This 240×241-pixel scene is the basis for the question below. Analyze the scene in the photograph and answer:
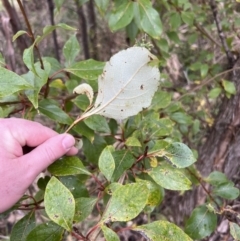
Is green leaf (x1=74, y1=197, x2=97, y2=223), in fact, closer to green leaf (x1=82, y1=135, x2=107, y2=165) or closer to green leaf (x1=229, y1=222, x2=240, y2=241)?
green leaf (x1=82, y1=135, x2=107, y2=165)

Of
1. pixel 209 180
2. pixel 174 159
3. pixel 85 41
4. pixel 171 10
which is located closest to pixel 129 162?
pixel 174 159

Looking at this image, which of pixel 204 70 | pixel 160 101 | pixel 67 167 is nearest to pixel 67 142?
pixel 67 167

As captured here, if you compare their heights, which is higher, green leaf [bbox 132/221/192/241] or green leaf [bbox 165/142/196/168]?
green leaf [bbox 165/142/196/168]

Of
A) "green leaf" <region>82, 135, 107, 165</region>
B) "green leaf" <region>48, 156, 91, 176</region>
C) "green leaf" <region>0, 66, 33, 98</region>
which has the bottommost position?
"green leaf" <region>82, 135, 107, 165</region>

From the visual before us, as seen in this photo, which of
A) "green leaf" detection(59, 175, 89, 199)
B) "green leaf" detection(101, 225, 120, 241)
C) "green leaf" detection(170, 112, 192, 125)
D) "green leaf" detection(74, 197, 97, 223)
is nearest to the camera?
"green leaf" detection(101, 225, 120, 241)

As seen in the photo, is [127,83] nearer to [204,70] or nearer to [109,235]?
[109,235]

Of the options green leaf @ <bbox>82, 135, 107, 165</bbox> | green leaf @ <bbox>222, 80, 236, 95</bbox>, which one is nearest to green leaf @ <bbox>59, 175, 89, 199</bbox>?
green leaf @ <bbox>82, 135, 107, 165</bbox>

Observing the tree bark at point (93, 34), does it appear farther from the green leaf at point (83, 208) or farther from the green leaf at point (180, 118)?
the green leaf at point (83, 208)
